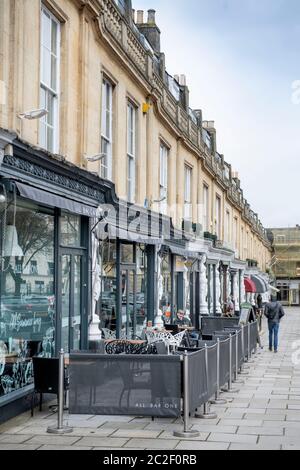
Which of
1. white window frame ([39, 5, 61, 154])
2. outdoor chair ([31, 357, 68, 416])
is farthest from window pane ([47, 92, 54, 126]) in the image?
outdoor chair ([31, 357, 68, 416])

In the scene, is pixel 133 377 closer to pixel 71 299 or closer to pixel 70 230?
pixel 71 299

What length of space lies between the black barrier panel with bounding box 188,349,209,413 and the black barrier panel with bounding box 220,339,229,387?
1633 mm

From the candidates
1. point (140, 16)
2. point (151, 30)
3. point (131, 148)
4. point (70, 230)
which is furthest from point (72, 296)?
point (140, 16)

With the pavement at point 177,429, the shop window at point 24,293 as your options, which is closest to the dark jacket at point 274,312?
the pavement at point 177,429

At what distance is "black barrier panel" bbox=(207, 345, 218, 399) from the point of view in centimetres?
1001

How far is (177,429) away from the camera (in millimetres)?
9039

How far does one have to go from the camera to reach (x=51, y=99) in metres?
12.1

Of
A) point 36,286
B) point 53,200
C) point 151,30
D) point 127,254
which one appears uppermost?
point 151,30

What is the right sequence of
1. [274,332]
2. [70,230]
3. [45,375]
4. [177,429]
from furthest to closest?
1. [274,332]
2. [70,230]
3. [45,375]
4. [177,429]

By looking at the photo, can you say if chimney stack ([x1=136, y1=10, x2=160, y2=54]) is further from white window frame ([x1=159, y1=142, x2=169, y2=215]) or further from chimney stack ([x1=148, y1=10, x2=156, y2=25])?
white window frame ([x1=159, y1=142, x2=169, y2=215])

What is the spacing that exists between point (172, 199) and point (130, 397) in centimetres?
1453

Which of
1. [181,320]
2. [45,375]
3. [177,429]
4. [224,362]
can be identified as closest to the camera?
[177,429]

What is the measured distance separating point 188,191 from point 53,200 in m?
15.9

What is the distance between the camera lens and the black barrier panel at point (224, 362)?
11.3 metres
